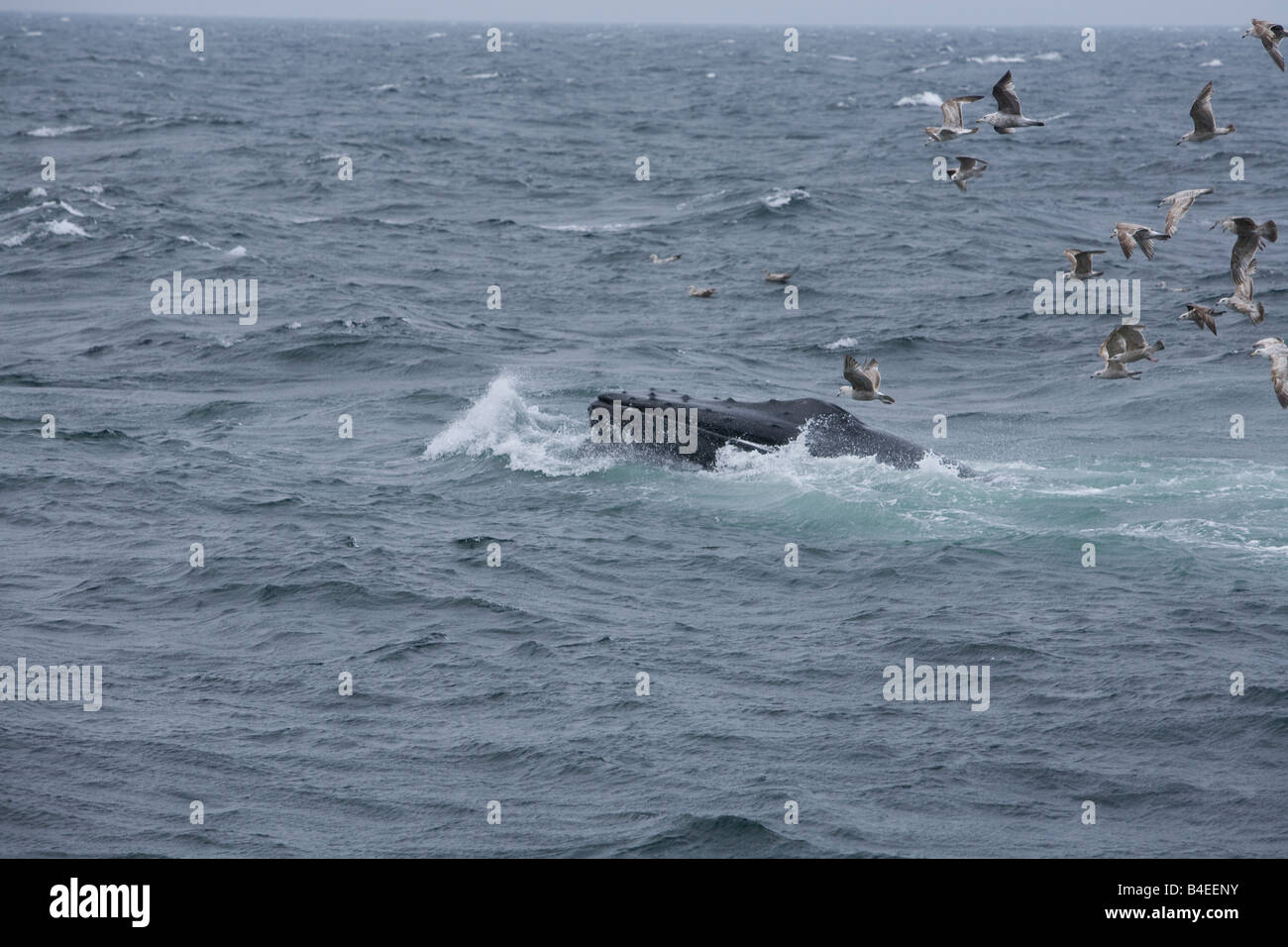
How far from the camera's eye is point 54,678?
68.8 ft

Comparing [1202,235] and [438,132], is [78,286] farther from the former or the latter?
[438,132]

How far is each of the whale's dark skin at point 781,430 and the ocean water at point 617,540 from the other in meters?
0.39

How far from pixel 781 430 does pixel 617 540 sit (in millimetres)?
4498

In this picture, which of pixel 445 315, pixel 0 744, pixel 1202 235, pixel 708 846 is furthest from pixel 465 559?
pixel 1202 235

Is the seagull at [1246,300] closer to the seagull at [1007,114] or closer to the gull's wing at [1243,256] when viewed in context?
the gull's wing at [1243,256]

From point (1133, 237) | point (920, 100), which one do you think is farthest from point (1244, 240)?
point (920, 100)

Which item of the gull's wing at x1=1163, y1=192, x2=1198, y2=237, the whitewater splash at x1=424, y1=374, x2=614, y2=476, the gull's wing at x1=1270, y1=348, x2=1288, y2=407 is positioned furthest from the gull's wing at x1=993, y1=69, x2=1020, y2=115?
the whitewater splash at x1=424, y1=374, x2=614, y2=476

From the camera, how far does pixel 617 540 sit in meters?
27.4

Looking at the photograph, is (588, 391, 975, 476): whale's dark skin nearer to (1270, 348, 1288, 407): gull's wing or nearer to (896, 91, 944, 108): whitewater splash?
(1270, 348, 1288, 407): gull's wing

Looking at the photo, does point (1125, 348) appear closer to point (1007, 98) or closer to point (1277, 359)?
point (1277, 359)

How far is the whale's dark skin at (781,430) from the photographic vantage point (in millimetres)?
30188

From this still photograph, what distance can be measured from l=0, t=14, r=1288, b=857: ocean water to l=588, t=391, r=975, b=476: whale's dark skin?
1.29ft
